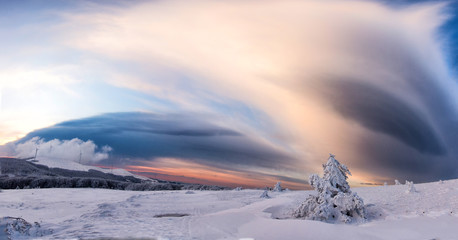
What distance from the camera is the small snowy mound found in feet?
41.3

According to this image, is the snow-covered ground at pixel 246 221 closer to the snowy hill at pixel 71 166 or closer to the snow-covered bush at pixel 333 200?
the snow-covered bush at pixel 333 200

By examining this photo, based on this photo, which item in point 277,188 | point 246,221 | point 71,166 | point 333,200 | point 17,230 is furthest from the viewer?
point 71,166

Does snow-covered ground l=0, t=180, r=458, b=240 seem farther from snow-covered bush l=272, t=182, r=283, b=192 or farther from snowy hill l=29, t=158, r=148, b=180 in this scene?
snowy hill l=29, t=158, r=148, b=180

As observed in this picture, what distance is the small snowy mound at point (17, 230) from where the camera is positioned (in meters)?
12.6

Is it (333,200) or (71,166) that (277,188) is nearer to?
(333,200)

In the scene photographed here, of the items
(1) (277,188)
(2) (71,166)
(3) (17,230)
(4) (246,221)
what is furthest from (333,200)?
(2) (71,166)

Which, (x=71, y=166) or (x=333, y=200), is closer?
(x=333, y=200)

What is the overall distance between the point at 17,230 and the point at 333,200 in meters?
17.3

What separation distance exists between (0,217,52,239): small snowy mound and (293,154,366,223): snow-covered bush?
48.9 feet

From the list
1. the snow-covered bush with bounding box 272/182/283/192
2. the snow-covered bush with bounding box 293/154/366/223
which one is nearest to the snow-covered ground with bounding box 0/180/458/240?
the snow-covered bush with bounding box 293/154/366/223

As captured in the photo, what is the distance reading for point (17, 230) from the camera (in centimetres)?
1318

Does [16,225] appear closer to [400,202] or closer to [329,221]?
[329,221]

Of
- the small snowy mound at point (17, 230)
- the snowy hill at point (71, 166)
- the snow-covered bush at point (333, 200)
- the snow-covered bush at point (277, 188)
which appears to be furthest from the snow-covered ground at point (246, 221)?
the snowy hill at point (71, 166)

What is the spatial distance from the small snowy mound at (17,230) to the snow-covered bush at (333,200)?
48.9ft
